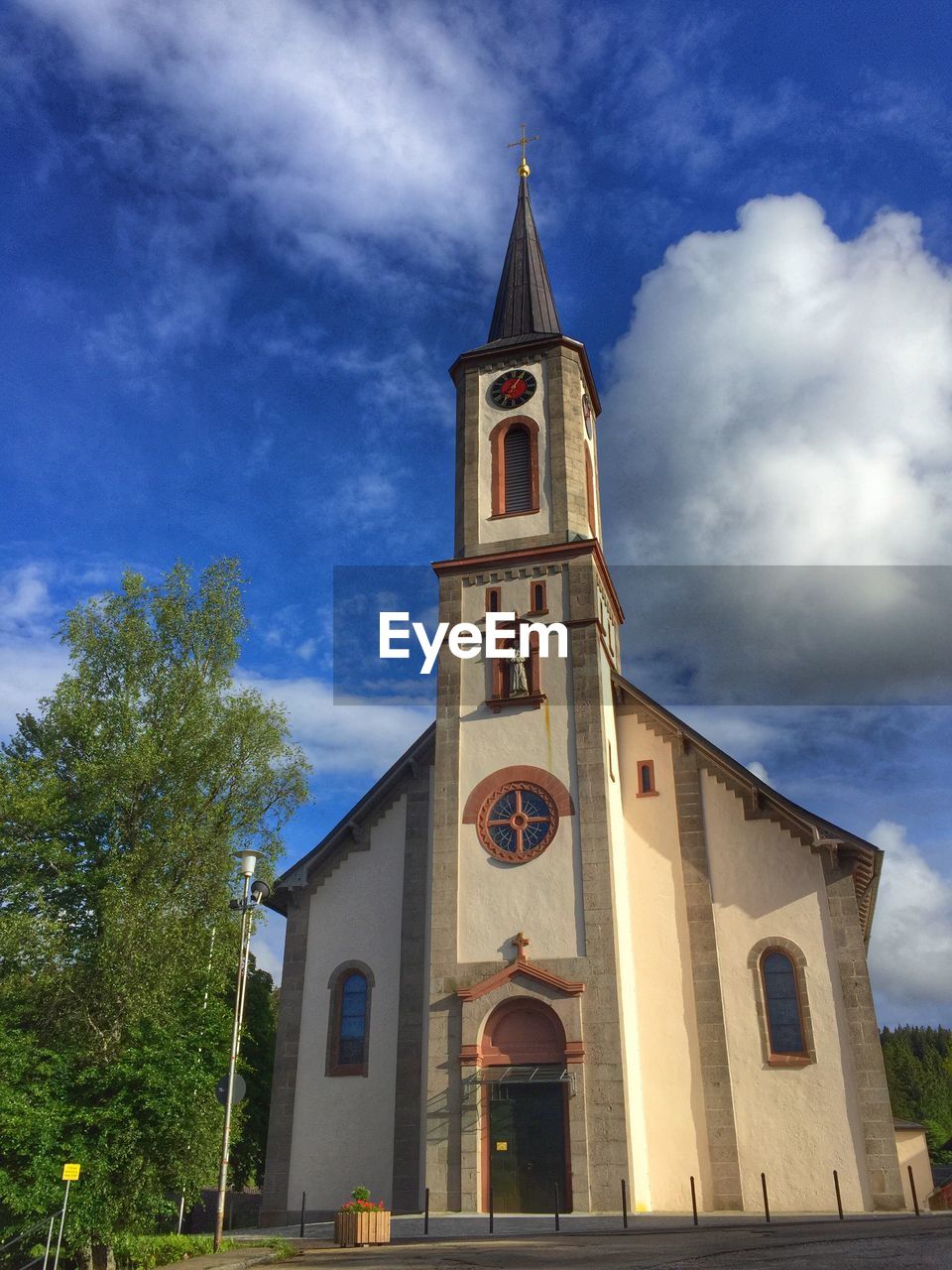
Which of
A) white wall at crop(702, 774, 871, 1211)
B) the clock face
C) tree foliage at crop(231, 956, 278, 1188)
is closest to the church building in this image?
white wall at crop(702, 774, 871, 1211)

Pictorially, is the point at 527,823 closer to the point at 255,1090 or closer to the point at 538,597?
the point at 538,597

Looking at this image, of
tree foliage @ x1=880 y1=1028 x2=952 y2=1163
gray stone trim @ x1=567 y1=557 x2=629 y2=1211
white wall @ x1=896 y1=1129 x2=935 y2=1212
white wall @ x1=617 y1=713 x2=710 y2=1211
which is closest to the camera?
gray stone trim @ x1=567 y1=557 x2=629 y2=1211

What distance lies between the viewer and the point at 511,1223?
21.1 m

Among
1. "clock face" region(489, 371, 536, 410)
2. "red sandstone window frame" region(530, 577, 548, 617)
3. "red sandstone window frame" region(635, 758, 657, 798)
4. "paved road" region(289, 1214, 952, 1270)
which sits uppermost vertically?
"clock face" region(489, 371, 536, 410)

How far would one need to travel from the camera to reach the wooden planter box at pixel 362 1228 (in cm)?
1816

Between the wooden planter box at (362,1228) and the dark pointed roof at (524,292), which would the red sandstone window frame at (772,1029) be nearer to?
the wooden planter box at (362,1228)

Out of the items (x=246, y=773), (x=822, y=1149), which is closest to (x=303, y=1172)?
(x=246, y=773)

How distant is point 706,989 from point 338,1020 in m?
9.75

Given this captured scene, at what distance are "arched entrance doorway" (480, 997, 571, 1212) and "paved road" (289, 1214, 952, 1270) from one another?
16.8 ft

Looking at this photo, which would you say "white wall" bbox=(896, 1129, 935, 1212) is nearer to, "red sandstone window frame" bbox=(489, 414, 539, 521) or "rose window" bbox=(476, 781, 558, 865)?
"rose window" bbox=(476, 781, 558, 865)

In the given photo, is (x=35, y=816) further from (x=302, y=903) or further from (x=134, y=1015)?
(x=302, y=903)

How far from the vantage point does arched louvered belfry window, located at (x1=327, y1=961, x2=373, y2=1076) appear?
27562mm

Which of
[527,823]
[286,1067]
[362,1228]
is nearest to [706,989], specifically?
[527,823]

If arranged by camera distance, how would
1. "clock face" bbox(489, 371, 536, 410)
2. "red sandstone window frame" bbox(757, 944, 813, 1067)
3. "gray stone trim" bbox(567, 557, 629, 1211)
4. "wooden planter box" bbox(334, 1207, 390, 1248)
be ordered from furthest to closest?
"clock face" bbox(489, 371, 536, 410), "red sandstone window frame" bbox(757, 944, 813, 1067), "gray stone trim" bbox(567, 557, 629, 1211), "wooden planter box" bbox(334, 1207, 390, 1248)
